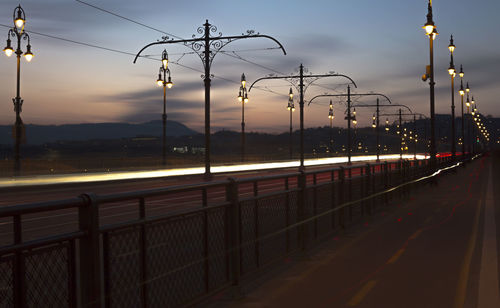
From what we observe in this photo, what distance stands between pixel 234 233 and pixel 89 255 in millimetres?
3025

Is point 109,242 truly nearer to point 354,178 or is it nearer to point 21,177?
point 354,178

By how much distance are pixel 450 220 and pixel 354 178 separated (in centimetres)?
295

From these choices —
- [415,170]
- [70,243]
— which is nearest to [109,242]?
[70,243]

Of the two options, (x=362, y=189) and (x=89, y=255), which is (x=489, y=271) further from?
(x=362, y=189)

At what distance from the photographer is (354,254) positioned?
10523mm

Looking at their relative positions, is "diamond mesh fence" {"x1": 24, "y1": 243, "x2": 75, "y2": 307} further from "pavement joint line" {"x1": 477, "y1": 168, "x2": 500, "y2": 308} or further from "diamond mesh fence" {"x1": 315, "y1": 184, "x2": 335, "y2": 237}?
"diamond mesh fence" {"x1": 315, "y1": 184, "x2": 335, "y2": 237}

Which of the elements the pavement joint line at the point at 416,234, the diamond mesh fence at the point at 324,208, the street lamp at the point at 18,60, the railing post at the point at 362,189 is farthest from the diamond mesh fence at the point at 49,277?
the street lamp at the point at 18,60

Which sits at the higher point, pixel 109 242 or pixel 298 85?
pixel 298 85

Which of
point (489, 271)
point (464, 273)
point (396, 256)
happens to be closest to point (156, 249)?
A: point (464, 273)

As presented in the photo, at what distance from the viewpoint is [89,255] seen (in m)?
4.62

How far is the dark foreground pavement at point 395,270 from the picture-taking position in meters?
7.36

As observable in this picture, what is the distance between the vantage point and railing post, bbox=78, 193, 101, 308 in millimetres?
4617

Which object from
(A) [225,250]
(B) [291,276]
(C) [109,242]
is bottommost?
(B) [291,276]

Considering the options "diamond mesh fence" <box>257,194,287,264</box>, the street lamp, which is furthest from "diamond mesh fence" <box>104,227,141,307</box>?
the street lamp
